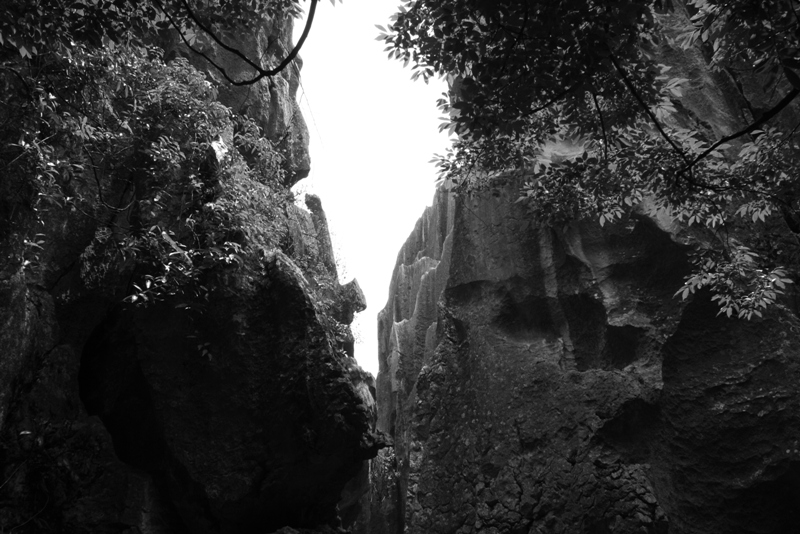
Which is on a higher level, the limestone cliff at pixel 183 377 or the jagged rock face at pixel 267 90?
the jagged rock face at pixel 267 90

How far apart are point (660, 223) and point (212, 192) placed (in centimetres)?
777

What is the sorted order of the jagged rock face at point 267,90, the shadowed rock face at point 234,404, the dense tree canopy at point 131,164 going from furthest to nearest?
the jagged rock face at point 267,90
the shadowed rock face at point 234,404
the dense tree canopy at point 131,164

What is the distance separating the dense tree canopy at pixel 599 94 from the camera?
393cm

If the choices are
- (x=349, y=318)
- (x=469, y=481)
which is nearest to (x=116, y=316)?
(x=469, y=481)

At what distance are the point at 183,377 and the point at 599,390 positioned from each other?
6.81 meters

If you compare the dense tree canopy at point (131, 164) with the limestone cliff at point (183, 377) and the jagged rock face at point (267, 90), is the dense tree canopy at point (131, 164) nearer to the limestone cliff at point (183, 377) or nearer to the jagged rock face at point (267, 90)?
the limestone cliff at point (183, 377)

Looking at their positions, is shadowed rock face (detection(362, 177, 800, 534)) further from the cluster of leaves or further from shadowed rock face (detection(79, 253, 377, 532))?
the cluster of leaves

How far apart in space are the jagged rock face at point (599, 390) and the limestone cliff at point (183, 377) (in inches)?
93.5

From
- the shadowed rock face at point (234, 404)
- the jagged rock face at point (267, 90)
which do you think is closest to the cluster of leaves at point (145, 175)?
the shadowed rock face at point (234, 404)

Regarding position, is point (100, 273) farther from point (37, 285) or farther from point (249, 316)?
point (249, 316)

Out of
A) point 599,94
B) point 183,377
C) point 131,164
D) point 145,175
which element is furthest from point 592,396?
point 131,164

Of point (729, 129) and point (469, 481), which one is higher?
point (729, 129)

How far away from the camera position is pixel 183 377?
8.16 m

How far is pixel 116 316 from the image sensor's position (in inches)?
340
